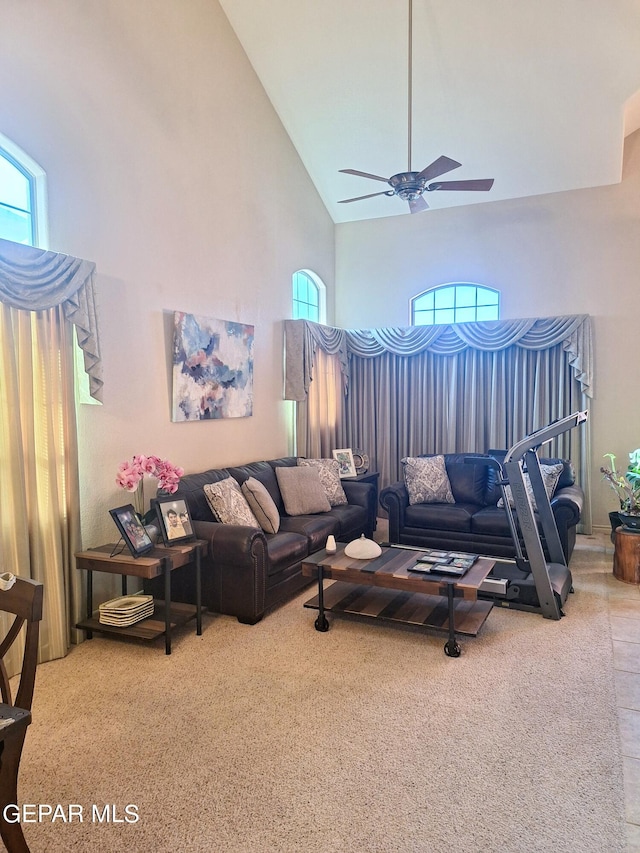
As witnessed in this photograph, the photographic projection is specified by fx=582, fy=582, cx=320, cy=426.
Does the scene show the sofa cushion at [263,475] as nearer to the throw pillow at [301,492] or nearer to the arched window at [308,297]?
the throw pillow at [301,492]

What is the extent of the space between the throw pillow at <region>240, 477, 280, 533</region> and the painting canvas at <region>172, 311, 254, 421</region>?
2.42 feet

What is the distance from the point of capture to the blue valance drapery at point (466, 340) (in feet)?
19.6

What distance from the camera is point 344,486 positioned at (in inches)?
236

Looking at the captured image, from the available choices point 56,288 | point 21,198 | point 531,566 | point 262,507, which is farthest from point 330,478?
point 21,198

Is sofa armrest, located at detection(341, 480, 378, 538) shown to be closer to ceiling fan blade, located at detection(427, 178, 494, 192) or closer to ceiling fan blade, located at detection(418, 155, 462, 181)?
ceiling fan blade, located at detection(427, 178, 494, 192)

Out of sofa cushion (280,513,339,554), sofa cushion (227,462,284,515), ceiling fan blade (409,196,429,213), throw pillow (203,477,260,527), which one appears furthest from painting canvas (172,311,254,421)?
ceiling fan blade (409,196,429,213)

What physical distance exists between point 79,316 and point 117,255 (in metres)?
0.70

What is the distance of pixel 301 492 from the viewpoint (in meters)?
5.34

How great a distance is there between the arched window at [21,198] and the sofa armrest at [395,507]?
11.7ft

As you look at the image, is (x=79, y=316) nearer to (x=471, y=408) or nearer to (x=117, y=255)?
(x=117, y=255)

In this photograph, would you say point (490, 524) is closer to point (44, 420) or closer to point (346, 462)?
point (346, 462)

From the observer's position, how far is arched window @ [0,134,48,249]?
131 inches

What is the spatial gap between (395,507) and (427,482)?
1.48ft

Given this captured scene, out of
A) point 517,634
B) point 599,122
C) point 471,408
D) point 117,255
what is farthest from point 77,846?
point 599,122
